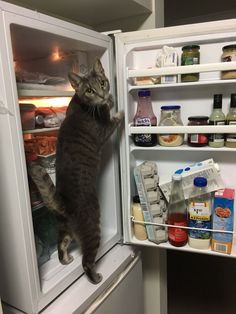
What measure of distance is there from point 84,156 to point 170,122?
303 mm

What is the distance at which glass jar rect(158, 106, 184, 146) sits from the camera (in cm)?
88

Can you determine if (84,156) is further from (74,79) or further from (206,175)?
(206,175)

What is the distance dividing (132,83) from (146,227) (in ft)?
1.65

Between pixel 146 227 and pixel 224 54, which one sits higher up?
pixel 224 54

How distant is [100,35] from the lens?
0.90 m

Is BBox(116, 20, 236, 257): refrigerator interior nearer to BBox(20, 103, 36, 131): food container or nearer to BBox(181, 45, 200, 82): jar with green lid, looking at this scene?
BBox(181, 45, 200, 82): jar with green lid

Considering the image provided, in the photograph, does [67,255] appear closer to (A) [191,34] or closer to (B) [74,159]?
(B) [74,159]

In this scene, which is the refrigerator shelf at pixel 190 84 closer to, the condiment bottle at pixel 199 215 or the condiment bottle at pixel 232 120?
the condiment bottle at pixel 232 120

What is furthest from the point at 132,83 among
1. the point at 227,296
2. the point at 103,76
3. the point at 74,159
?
the point at 227,296

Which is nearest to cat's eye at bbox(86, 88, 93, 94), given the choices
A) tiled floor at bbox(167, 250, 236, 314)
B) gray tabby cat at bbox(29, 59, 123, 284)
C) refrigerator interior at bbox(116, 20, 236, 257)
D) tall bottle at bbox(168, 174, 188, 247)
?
gray tabby cat at bbox(29, 59, 123, 284)

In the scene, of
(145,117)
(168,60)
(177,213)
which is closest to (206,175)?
(177,213)

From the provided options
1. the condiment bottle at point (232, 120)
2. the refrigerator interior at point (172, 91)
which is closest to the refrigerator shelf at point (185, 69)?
the refrigerator interior at point (172, 91)

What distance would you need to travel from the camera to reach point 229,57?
77cm

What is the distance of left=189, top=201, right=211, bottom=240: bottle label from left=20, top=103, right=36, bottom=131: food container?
1.88 feet
